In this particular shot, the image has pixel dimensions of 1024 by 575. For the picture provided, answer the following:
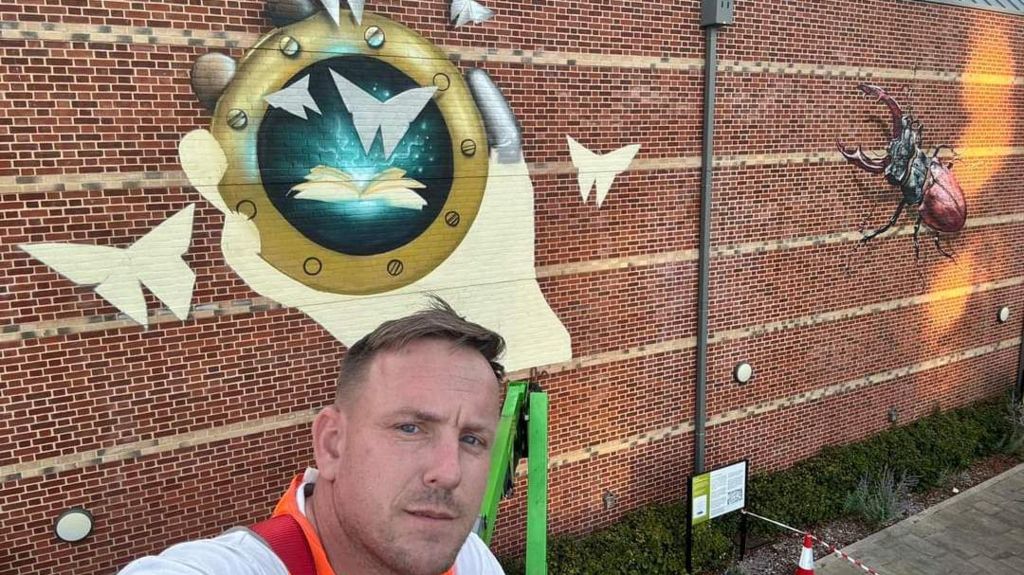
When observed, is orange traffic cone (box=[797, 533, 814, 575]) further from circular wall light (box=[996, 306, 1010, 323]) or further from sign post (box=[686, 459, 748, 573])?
circular wall light (box=[996, 306, 1010, 323])

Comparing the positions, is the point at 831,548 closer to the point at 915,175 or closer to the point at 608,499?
the point at 608,499

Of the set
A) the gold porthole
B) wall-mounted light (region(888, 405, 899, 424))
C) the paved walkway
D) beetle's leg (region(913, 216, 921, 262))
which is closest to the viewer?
the gold porthole

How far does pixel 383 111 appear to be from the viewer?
20.9 ft

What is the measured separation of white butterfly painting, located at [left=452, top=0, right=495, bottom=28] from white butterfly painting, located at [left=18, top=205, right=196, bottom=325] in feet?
10.3

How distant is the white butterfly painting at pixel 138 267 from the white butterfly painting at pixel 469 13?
3125 millimetres

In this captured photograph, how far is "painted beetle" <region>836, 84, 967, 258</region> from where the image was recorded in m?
10.1

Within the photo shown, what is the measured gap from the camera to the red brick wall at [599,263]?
17.3 ft

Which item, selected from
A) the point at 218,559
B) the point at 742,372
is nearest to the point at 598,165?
the point at 742,372

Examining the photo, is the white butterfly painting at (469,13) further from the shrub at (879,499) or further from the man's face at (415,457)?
the shrub at (879,499)

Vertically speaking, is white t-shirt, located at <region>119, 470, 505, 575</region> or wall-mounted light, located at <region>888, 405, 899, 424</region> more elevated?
white t-shirt, located at <region>119, 470, 505, 575</region>

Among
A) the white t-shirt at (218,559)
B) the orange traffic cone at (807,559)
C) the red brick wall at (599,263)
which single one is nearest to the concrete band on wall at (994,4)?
the red brick wall at (599,263)

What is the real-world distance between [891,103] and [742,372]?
15.8 feet

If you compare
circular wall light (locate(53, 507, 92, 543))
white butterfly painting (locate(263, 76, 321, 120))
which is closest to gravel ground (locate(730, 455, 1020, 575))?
circular wall light (locate(53, 507, 92, 543))

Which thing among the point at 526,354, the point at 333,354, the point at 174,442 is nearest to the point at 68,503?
the point at 174,442
